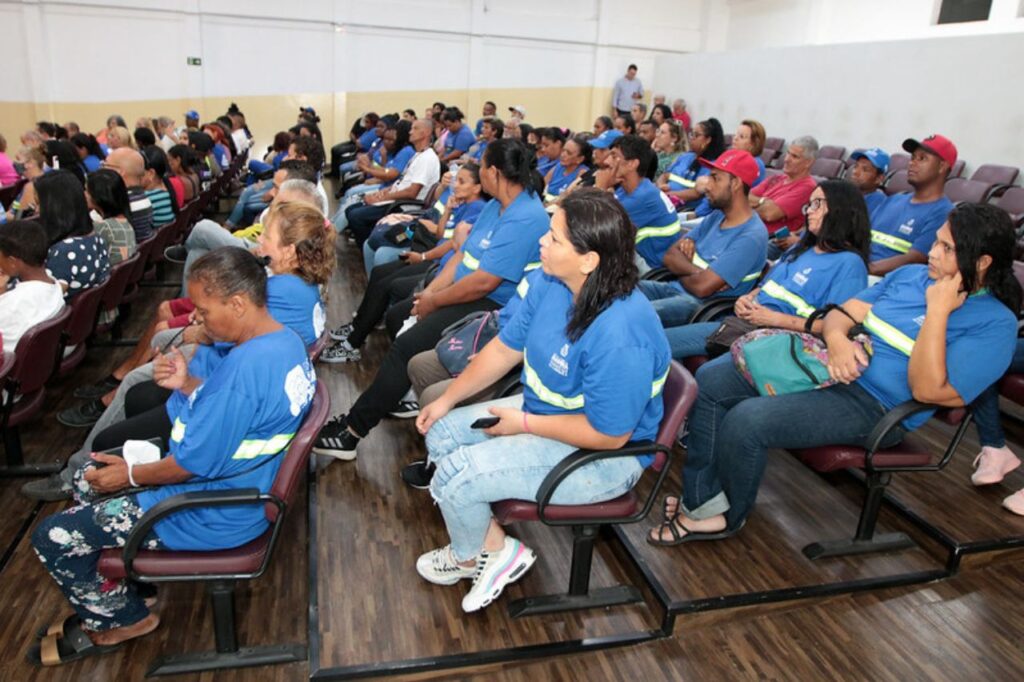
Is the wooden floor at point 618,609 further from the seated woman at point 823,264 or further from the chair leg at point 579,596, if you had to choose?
the seated woman at point 823,264

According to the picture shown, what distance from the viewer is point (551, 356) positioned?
→ 1881mm

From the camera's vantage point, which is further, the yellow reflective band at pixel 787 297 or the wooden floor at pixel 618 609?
the yellow reflective band at pixel 787 297

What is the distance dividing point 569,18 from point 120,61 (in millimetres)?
7260

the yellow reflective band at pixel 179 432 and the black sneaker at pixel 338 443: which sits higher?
the yellow reflective band at pixel 179 432

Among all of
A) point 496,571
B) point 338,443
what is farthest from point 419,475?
point 496,571

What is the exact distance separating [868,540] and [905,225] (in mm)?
1834

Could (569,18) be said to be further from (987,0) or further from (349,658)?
(349,658)

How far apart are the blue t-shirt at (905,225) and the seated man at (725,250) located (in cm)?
96

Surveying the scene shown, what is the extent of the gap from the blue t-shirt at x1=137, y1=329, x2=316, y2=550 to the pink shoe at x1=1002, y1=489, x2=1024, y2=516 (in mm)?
2489

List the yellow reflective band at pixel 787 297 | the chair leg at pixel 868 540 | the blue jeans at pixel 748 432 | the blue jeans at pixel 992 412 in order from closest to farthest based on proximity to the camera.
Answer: the blue jeans at pixel 748 432 → the chair leg at pixel 868 540 → the yellow reflective band at pixel 787 297 → the blue jeans at pixel 992 412

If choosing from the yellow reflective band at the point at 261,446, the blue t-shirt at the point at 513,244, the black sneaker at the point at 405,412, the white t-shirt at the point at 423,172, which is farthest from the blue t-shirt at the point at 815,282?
the white t-shirt at the point at 423,172

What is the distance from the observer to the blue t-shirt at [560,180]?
513 centimetres

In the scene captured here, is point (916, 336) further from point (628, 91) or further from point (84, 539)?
point (628, 91)

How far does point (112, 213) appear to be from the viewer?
3.61 m
